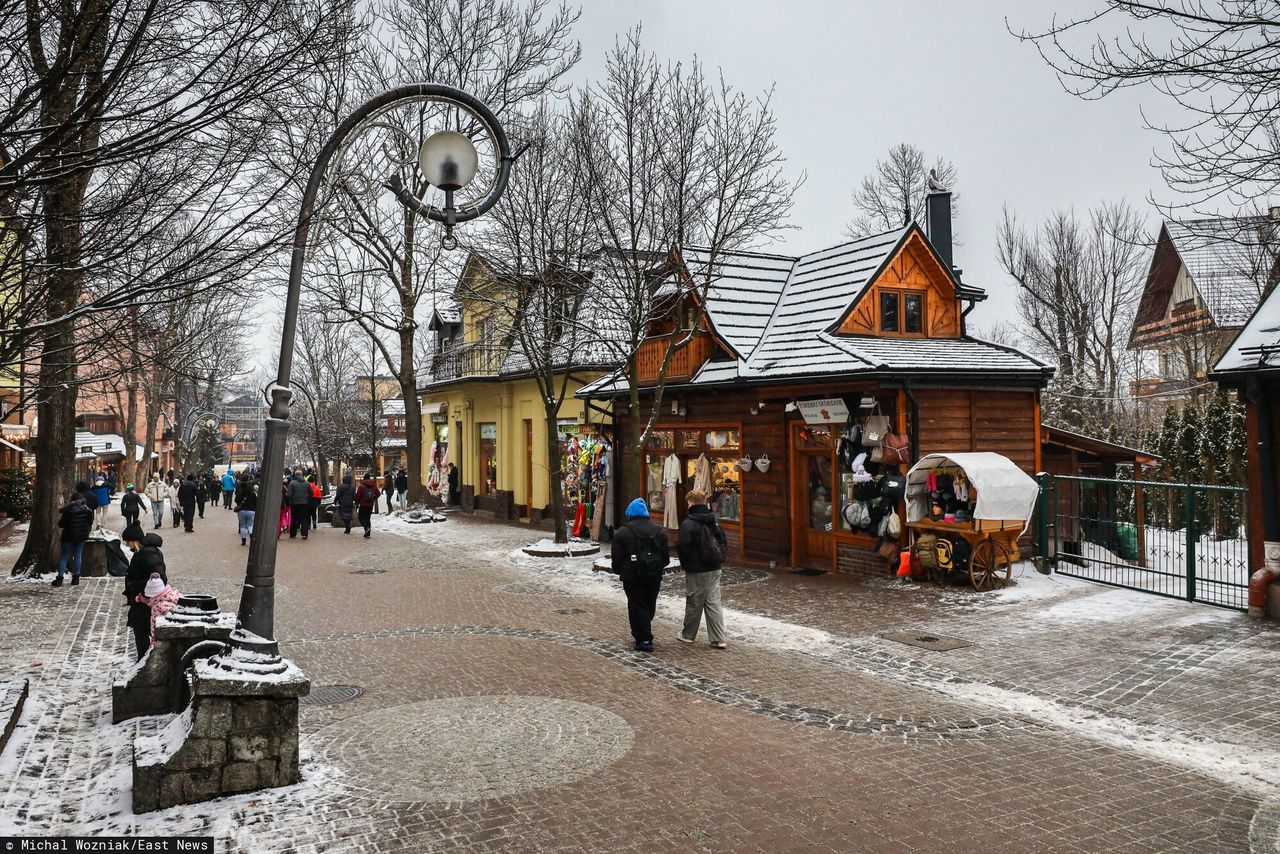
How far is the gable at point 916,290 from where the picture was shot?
55.9 ft

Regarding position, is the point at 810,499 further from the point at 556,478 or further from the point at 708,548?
the point at 708,548

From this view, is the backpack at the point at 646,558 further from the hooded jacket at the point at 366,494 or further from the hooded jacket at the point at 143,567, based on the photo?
the hooded jacket at the point at 366,494

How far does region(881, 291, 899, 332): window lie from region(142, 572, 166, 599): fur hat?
13.4 metres

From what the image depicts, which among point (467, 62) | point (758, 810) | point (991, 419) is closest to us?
point (758, 810)

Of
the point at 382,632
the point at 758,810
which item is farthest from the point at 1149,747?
the point at 382,632

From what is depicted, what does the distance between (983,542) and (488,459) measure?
2077cm

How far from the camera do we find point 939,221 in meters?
19.6

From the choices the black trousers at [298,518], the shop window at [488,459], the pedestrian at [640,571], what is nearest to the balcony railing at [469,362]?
the shop window at [488,459]

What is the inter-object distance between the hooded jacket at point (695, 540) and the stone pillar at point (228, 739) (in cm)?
519

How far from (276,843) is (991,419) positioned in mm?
13924

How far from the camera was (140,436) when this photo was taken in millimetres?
80312

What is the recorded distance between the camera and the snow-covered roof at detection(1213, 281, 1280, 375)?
1119cm

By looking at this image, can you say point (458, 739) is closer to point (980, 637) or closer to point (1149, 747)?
point (1149, 747)

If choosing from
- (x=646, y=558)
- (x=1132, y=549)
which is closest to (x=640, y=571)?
(x=646, y=558)
